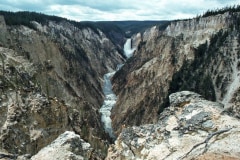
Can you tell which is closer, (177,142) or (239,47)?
(177,142)

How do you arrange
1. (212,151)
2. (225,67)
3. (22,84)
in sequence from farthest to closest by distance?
(225,67), (22,84), (212,151)

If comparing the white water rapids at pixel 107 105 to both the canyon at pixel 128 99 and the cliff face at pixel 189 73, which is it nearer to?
the canyon at pixel 128 99

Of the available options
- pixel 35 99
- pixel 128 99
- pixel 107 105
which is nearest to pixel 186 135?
pixel 35 99

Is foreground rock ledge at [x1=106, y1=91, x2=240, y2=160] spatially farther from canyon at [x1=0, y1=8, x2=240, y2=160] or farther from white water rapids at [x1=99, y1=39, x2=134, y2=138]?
white water rapids at [x1=99, y1=39, x2=134, y2=138]

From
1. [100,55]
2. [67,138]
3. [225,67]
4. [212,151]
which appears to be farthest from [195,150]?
[100,55]

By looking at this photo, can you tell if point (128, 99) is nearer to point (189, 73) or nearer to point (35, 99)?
point (189, 73)

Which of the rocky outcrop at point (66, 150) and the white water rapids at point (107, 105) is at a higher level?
the rocky outcrop at point (66, 150)

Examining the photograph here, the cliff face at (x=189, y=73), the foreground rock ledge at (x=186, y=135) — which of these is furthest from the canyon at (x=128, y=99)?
the cliff face at (x=189, y=73)

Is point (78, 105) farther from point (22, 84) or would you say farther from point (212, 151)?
point (212, 151)
